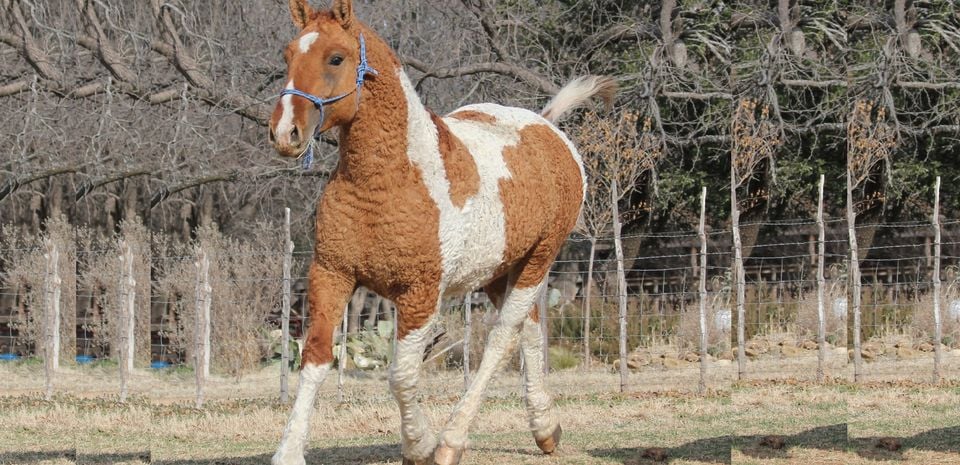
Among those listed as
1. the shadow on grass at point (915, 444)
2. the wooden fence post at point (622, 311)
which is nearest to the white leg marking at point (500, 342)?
the shadow on grass at point (915, 444)

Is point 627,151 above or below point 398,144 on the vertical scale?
above

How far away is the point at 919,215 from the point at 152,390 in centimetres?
1141

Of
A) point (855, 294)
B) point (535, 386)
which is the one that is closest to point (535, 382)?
point (535, 386)

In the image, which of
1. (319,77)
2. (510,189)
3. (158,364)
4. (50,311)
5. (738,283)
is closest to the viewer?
(319,77)

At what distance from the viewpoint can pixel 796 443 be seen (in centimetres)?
723

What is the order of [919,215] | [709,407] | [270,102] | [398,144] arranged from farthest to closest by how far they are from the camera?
[919,215]
[270,102]
[709,407]
[398,144]

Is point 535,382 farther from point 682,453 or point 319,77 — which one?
point 319,77

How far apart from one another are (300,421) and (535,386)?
2063mm

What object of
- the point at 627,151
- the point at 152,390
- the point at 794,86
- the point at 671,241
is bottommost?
the point at 152,390

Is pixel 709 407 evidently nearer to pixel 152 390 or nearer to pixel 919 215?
pixel 152 390

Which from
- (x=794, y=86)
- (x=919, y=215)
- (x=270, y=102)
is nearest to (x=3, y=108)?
(x=270, y=102)

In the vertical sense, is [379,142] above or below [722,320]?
above

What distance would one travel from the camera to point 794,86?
50.5ft

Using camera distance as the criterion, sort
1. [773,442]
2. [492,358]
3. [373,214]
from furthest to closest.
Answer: [773,442], [492,358], [373,214]
